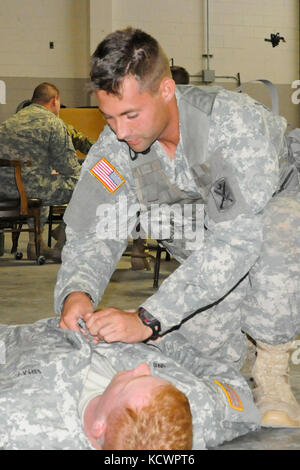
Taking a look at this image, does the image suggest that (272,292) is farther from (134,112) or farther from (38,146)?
(38,146)

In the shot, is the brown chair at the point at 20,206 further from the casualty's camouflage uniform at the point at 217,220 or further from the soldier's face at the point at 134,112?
the soldier's face at the point at 134,112

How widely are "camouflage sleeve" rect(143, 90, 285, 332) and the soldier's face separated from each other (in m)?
0.19

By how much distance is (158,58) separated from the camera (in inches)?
74.5

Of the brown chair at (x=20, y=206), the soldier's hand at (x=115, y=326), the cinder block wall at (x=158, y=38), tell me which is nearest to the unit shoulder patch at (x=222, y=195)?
the soldier's hand at (x=115, y=326)

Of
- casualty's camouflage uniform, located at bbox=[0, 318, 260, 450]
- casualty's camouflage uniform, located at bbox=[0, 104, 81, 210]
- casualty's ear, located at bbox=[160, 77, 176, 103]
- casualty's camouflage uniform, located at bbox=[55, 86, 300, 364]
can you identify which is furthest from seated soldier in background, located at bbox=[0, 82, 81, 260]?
casualty's ear, located at bbox=[160, 77, 176, 103]

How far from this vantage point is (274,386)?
2018 millimetres

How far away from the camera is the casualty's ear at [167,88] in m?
1.90

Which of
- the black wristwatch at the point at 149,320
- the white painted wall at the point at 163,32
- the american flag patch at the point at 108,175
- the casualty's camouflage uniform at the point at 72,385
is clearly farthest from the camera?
the white painted wall at the point at 163,32

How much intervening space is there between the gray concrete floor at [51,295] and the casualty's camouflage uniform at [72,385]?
7 cm

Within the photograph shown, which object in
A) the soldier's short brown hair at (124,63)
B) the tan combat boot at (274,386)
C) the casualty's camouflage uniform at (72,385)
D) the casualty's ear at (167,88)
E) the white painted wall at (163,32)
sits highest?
the white painted wall at (163,32)

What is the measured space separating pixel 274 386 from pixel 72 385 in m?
0.64

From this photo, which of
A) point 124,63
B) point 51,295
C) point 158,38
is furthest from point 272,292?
point 158,38
